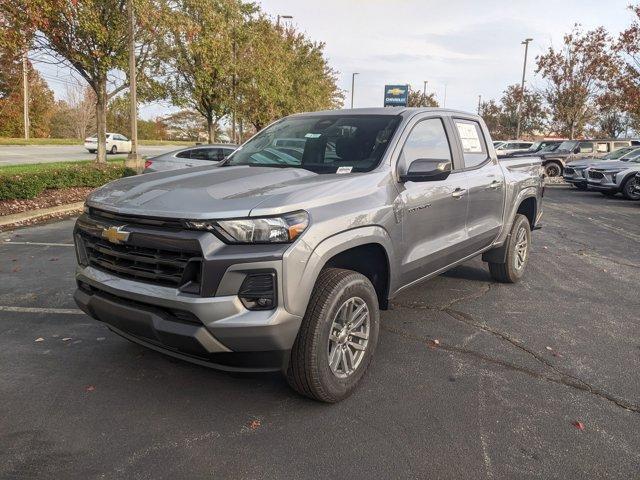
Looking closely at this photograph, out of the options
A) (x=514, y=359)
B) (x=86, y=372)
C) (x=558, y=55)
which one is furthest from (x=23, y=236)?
(x=558, y=55)

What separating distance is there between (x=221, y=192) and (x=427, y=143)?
1905 millimetres

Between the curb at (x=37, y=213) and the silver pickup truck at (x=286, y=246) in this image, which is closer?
the silver pickup truck at (x=286, y=246)

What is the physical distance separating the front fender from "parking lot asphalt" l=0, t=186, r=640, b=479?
30.1 inches

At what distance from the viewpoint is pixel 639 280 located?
615cm

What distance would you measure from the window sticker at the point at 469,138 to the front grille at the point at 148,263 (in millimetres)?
2945

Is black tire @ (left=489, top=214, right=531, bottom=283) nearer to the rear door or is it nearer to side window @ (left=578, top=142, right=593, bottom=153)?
the rear door

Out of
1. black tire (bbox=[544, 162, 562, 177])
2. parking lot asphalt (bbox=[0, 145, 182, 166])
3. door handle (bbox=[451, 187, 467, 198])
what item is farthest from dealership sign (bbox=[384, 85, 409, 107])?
door handle (bbox=[451, 187, 467, 198])

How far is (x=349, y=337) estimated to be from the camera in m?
3.15

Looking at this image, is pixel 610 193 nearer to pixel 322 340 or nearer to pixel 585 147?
pixel 585 147

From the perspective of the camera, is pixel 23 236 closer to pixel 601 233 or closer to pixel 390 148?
pixel 390 148

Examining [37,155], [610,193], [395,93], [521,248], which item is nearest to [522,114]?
[395,93]

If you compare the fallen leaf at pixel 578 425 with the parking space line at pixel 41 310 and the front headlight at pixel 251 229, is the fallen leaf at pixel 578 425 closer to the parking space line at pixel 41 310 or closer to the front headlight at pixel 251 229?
the front headlight at pixel 251 229

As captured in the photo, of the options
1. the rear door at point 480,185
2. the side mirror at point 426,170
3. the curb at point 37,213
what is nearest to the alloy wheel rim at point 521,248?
the rear door at point 480,185

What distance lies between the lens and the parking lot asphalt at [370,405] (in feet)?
8.26
